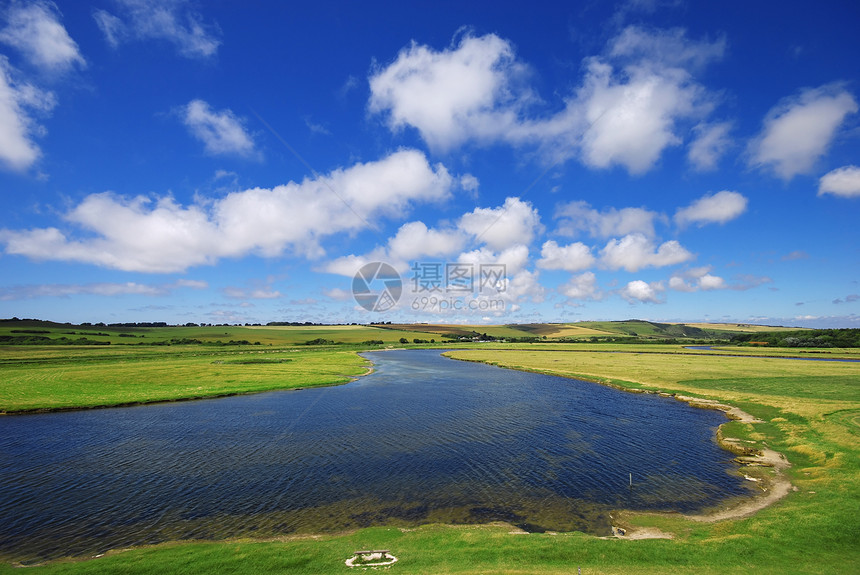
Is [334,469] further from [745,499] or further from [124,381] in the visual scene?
[124,381]

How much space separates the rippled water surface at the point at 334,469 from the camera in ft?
63.9

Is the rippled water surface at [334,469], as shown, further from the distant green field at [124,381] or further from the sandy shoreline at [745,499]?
the distant green field at [124,381]

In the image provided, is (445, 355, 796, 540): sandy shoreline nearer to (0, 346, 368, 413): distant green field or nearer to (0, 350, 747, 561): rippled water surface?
(0, 350, 747, 561): rippled water surface

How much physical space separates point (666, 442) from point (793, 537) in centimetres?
1833

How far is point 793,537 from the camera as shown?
1570 cm

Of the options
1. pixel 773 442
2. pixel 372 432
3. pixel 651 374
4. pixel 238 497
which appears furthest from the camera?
pixel 651 374

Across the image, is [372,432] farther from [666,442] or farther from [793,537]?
[793,537]

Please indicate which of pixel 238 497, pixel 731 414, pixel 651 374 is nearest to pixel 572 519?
pixel 238 497

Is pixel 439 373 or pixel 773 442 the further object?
pixel 439 373

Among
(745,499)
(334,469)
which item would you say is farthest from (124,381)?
(745,499)

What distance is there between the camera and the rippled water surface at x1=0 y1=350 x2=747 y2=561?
19484 millimetres

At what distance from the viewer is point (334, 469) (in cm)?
2675

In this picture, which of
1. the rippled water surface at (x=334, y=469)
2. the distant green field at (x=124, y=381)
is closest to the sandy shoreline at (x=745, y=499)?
the rippled water surface at (x=334, y=469)

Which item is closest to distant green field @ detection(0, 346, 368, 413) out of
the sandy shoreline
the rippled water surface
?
the rippled water surface
